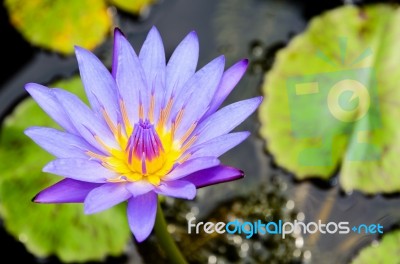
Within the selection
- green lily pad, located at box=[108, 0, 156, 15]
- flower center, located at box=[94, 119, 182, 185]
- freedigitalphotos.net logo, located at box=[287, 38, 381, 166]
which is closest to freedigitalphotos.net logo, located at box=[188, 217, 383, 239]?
freedigitalphotos.net logo, located at box=[287, 38, 381, 166]

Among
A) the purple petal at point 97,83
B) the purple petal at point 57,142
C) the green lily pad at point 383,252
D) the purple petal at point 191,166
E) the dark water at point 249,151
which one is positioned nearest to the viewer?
the purple petal at point 191,166

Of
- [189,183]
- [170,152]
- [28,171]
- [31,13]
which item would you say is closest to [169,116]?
[170,152]

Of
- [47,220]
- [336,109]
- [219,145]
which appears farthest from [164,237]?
[336,109]

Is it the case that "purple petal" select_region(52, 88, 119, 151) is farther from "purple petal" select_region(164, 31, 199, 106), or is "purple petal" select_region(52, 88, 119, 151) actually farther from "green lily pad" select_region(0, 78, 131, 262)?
"green lily pad" select_region(0, 78, 131, 262)

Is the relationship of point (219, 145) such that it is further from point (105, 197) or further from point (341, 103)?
point (341, 103)

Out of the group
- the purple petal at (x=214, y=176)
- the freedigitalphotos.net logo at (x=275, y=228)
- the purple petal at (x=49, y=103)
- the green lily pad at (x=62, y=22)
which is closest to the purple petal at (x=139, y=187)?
the purple petal at (x=214, y=176)

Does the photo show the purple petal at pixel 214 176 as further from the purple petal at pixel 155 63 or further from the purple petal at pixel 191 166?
the purple petal at pixel 155 63
